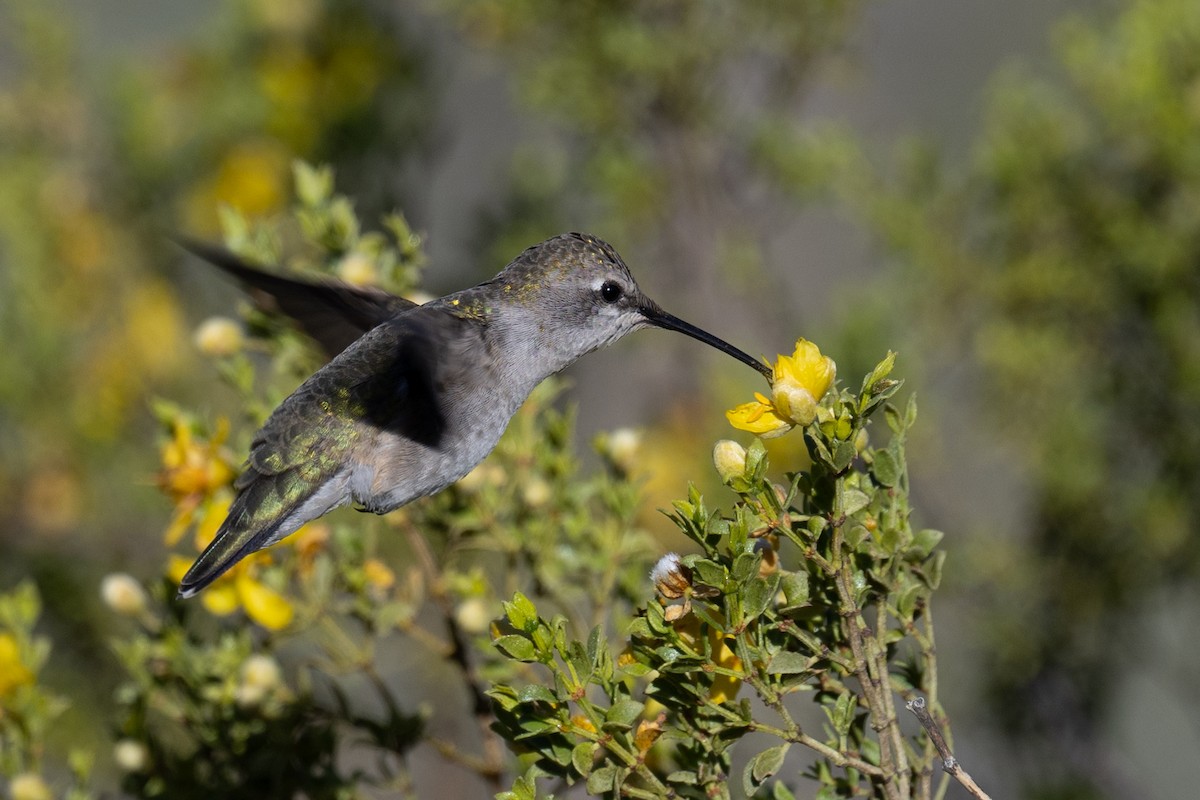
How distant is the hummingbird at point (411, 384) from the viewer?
170 cm

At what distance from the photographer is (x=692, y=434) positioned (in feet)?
13.0

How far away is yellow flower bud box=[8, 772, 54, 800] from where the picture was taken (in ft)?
5.99

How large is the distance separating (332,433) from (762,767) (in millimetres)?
909

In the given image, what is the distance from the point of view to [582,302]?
1797 millimetres

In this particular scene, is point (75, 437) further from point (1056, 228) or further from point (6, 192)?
point (1056, 228)

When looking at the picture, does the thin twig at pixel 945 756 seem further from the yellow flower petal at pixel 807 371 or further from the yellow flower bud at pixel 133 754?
the yellow flower bud at pixel 133 754

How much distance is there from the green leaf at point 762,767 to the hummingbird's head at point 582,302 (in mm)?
713

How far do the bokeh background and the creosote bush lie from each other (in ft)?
3.44

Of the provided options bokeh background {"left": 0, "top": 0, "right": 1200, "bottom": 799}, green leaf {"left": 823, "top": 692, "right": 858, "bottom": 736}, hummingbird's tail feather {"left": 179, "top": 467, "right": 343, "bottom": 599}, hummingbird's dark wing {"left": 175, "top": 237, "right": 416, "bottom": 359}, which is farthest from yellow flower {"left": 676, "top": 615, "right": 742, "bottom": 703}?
bokeh background {"left": 0, "top": 0, "right": 1200, "bottom": 799}

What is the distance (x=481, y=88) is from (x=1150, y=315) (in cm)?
472

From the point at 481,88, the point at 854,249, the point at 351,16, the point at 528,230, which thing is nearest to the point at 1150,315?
the point at 528,230

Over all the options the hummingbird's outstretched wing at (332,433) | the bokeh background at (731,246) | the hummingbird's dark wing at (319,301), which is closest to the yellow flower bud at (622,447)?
the hummingbird's outstretched wing at (332,433)

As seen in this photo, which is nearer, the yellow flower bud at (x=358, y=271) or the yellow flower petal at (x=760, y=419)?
the yellow flower petal at (x=760, y=419)

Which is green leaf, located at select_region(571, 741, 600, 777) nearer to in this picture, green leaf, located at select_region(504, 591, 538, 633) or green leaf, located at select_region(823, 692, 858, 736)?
green leaf, located at select_region(504, 591, 538, 633)
